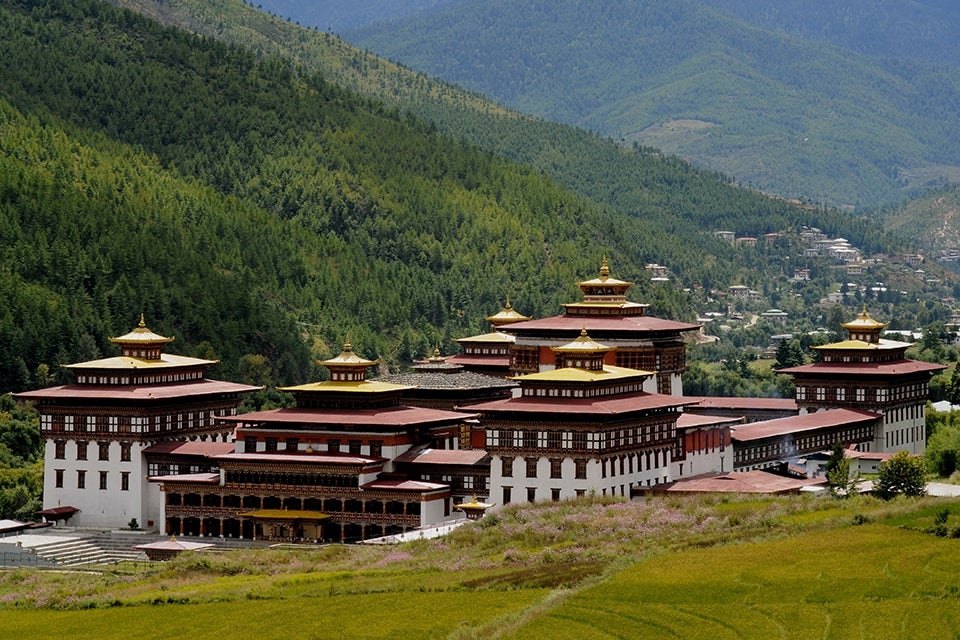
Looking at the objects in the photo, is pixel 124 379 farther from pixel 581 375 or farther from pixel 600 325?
pixel 581 375

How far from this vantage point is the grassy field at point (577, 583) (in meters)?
77.4

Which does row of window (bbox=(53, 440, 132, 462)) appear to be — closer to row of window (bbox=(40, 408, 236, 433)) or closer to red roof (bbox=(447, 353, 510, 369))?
row of window (bbox=(40, 408, 236, 433))

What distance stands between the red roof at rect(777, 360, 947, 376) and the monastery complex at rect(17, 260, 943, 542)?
0.24 meters

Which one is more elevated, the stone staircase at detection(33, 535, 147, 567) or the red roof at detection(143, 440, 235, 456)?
the red roof at detection(143, 440, 235, 456)

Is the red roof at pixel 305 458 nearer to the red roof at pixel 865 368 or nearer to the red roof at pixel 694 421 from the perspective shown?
the red roof at pixel 694 421

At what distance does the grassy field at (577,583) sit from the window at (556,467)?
499 centimetres

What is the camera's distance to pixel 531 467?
113 metres

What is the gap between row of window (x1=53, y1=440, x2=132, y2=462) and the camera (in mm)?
124688

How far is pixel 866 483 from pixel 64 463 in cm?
3949

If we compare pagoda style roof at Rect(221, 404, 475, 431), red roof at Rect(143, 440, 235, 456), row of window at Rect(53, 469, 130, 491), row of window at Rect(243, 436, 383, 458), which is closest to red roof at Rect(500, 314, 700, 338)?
pagoda style roof at Rect(221, 404, 475, 431)

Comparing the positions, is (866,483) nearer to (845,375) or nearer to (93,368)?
(845,375)

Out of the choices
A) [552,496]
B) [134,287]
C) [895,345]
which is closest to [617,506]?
[552,496]

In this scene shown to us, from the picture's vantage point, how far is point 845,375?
141 m

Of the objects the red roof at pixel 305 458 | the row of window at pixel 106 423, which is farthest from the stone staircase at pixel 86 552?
the row of window at pixel 106 423
